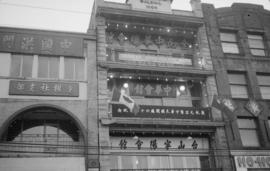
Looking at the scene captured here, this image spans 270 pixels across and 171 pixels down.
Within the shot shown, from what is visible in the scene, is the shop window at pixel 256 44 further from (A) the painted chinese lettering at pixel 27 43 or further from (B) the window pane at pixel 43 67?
(A) the painted chinese lettering at pixel 27 43

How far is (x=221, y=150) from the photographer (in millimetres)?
20953

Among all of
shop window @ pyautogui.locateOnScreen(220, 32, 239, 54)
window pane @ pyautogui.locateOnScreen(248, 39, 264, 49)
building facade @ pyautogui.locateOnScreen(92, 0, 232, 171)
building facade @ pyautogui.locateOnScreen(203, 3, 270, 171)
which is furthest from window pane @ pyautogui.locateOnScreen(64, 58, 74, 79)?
window pane @ pyautogui.locateOnScreen(248, 39, 264, 49)

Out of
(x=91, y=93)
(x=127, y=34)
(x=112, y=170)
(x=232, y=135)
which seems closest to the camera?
(x=112, y=170)

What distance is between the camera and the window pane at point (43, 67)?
2014cm

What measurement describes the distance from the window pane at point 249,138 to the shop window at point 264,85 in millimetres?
3170

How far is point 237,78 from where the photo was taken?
24.6m

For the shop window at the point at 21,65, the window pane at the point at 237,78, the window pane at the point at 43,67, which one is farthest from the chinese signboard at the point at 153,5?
the shop window at the point at 21,65

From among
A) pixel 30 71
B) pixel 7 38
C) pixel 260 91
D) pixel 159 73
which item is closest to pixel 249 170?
pixel 260 91

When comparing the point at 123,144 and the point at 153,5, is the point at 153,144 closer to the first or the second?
the point at 123,144

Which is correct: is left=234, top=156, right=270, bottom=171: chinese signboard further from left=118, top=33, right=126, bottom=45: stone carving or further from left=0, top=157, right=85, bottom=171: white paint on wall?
left=118, top=33, right=126, bottom=45: stone carving

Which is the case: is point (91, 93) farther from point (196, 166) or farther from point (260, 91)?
point (260, 91)

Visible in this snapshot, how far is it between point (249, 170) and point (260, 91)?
21.1ft

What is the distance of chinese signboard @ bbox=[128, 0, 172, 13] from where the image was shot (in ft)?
79.9

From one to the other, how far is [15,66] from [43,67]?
63.6 inches
